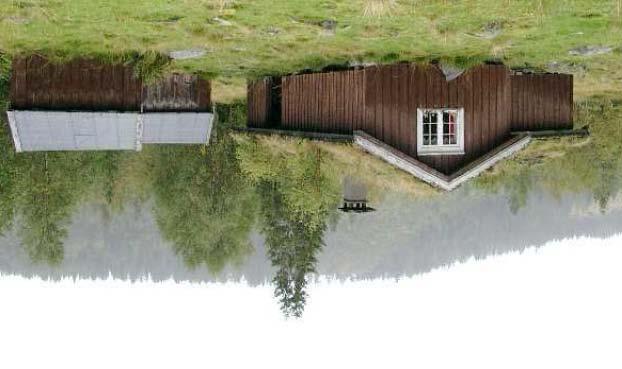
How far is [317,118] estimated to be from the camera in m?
19.4

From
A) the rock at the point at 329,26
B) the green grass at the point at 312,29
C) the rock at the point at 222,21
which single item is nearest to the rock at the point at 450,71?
the green grass at the point at 312,29

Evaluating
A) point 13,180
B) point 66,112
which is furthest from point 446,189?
point 13,180

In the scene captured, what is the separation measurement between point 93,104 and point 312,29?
7.24 m

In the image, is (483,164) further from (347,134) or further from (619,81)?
(619,81)

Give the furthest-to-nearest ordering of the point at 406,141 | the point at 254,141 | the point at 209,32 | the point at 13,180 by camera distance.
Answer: the point at 13,180
the point at 254,141
the point at 406,141
the point at 209,32

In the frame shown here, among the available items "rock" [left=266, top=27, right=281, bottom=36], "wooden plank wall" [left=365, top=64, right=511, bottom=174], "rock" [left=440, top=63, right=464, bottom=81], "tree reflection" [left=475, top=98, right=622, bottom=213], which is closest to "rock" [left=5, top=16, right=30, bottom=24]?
"rock" [left=266, top=27, right=281, bottom=36]

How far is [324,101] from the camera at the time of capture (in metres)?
19.1

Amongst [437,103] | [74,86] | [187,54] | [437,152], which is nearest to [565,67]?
[437,103]

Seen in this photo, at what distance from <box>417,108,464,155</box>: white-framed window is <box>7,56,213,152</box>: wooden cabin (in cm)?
742

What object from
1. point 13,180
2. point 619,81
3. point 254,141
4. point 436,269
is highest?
point 619,81

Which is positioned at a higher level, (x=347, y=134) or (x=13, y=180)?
(x=347, y=134)

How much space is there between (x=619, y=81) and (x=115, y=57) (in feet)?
55.1

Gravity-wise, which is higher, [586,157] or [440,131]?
[440,131]

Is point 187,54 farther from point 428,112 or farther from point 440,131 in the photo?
point 440,131
